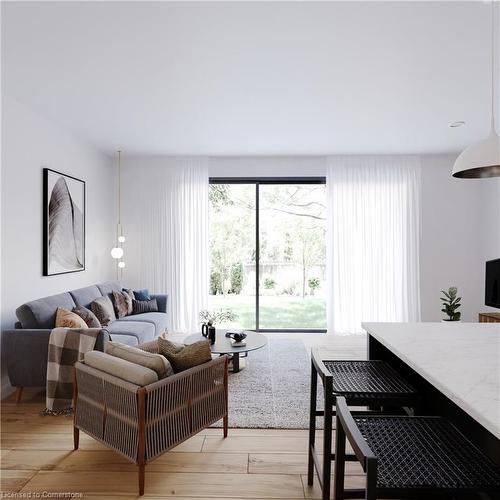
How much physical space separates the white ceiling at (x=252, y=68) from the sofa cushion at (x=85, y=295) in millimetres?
1877

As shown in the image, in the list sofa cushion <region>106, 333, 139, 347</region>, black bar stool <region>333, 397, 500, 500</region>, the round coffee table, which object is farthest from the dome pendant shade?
sofa cushion <region>106, 333, 139, 347</region>

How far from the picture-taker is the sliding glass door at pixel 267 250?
582cm

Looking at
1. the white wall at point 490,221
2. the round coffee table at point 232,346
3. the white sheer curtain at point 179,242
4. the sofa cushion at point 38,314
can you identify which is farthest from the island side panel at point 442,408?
the white wall at point 490,221

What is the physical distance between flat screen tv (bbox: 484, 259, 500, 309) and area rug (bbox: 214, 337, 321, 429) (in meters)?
2.52

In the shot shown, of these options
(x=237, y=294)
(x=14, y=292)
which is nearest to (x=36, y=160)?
(x=14, y=292)

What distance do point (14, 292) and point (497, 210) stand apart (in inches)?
234

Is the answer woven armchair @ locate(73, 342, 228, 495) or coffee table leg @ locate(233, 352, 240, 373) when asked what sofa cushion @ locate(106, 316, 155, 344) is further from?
woven armchair @ locate(73, 342, 228, 495)

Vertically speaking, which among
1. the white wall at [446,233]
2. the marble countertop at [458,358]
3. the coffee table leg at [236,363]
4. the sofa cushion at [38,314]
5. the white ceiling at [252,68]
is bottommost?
the coffee table leg at [236,363]

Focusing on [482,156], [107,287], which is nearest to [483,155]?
[482,156]

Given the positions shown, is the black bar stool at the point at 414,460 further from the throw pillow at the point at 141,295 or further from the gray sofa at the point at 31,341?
the throw pillow at the point at 141,295

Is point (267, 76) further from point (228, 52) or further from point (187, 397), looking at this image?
point (187, 397)

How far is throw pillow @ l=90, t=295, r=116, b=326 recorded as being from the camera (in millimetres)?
4125

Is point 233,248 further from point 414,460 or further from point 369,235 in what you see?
point 414,460

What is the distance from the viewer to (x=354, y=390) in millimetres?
1693
